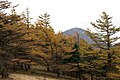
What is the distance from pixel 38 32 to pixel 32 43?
4240mm

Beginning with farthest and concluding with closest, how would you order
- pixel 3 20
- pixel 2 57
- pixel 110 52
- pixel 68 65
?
pixel 68 65, pixel 110 52, pixel 3 20, pixel 2 57

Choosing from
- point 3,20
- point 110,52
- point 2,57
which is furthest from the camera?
point 110,52

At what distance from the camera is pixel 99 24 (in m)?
38.2

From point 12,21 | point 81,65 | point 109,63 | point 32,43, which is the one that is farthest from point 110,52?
point 12,21

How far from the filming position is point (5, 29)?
3006 centimetres

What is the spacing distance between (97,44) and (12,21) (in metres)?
13.0

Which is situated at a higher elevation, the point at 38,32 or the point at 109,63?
the point at 38,32

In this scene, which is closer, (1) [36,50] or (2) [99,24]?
(2) [99,24]

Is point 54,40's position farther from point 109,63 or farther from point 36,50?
point 109,63

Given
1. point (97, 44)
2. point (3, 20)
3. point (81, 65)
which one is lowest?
point (81, 65)

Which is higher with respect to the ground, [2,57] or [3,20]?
[3,20]

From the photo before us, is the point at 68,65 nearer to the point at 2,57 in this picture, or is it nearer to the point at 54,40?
the point at 54,40

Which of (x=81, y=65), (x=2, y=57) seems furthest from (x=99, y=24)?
(x=2, y=57)

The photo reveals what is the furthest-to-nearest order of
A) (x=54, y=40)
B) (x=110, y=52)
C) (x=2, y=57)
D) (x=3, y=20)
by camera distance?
(x=54, y=40) → (x=110, y=52) → (x=3, y=20) → (x=2, y=57)
